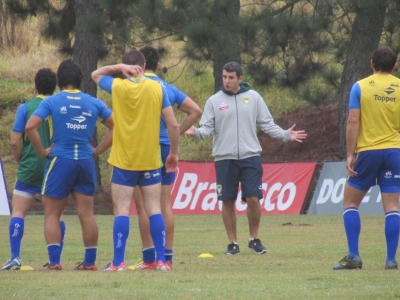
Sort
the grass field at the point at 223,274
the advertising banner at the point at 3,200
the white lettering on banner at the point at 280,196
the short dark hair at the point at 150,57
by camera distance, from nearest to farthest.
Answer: the grass field at the point at 223,274 → the short dark hair at the point at 150,57 → the white lettering on banner at the point at 280,196 → the advertising banner at the point at 3,200

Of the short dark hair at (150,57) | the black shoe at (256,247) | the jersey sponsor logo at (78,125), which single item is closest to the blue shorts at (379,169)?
the short dark hair at (150,57)

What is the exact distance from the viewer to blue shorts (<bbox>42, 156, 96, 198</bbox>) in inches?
347

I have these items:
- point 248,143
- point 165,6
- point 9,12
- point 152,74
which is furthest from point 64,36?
point 152,74

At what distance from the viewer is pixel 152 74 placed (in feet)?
29.7

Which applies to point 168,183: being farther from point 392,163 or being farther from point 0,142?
point 0,142

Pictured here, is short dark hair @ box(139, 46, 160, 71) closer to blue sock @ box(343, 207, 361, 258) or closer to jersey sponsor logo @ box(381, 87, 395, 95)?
jersey sponsor logo @ box(381, 87, 395, 95)

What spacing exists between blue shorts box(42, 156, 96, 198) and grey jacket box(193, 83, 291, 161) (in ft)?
8.78

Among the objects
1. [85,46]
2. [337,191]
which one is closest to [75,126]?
[337,191]

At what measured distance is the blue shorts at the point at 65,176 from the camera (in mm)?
8812

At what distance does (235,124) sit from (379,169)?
296 cm

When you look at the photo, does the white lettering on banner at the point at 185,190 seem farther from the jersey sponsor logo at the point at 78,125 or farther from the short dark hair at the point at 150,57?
the jersey sponsor logo at the point at 78,125

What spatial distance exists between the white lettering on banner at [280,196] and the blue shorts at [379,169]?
38.3ft

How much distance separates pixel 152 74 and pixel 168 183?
1.07 m

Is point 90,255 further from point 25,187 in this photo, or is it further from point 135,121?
point 135,121
